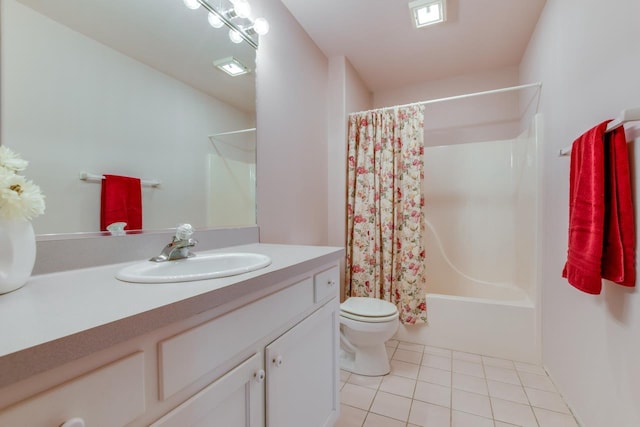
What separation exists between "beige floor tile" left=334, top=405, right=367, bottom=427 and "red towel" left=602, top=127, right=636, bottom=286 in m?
1.23

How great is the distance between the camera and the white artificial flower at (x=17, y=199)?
0.60 metres

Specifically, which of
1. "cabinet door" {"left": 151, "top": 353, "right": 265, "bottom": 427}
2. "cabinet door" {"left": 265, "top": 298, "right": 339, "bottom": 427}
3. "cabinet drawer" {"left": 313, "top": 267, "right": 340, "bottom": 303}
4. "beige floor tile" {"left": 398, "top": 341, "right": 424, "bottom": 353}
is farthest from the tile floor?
"cabinet door" {"left": 151, "top": 353, "right": 265, "bottom": 427}

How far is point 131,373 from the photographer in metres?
0.49

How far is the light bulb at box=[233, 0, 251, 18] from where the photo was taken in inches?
56.8

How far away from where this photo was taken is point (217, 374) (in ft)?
2.19

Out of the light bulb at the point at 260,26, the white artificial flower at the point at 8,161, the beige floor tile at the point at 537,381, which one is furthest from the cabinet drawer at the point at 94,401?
the beige floor tile at the point at 537,381

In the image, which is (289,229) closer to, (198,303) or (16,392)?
(198,303)

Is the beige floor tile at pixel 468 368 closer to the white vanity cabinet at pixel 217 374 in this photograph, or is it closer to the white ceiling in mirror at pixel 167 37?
the white vanity cabinet at pixel 217 374

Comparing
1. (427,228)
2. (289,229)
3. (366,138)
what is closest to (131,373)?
(289,229)

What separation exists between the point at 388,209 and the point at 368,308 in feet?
2.64

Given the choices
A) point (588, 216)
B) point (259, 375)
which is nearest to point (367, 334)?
point (259, 375)

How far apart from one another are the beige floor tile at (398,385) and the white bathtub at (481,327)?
538mm

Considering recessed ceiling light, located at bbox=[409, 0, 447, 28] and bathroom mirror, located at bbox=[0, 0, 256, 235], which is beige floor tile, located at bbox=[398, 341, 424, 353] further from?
recessed ceiling light, located at bbox=[409, 0, 447, 28]

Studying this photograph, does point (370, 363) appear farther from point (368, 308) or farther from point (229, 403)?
point (229, 403)
